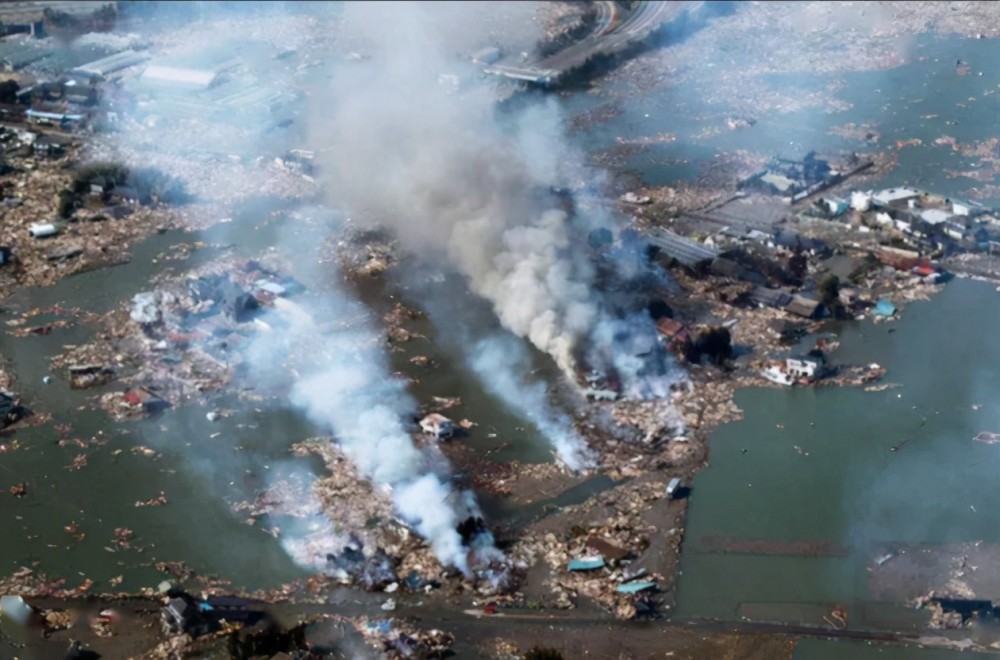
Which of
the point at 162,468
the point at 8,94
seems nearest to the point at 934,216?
the point at 162,468

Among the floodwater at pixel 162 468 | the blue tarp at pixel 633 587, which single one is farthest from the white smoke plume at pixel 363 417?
the blue tarp at pixel 633 587

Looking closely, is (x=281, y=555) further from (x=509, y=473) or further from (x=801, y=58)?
(x=801, y=58)

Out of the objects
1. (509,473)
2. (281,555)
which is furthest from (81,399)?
(509,473)

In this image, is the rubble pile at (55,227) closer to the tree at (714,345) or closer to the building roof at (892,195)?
the tree at (714,345)

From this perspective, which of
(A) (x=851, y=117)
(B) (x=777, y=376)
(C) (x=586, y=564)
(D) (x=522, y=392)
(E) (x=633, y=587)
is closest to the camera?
(E) (x=633, y=587)

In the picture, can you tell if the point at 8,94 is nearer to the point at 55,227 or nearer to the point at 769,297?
the point at 55,227
